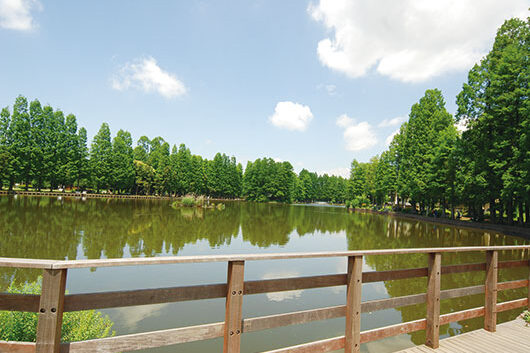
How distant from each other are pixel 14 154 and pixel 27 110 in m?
9.31

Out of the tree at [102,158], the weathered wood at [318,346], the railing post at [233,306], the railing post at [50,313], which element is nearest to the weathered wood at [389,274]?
the weathered wood at [318,346]

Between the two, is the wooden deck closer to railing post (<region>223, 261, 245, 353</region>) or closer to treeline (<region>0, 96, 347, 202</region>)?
railing post (<region>223, 261, 245, 353</region>)

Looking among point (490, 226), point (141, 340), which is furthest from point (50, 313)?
point (490, 226)

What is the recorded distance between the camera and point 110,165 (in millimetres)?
65438

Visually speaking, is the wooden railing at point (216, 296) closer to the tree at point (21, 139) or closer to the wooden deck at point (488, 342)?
the wooden deck at point (488, 342)

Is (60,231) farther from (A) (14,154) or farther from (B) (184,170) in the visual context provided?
(B) (184,170)

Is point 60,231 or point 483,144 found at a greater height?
point 483,144

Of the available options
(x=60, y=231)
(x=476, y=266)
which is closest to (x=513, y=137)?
(x=476, y=266)

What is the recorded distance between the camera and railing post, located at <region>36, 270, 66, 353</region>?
1.97 meters

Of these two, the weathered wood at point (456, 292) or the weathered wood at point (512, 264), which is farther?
the weathered wood at point (512, 264)

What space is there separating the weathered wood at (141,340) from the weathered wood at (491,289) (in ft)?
13.9

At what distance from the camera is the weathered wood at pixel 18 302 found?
2027 millimetres

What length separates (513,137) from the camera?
82.3ft

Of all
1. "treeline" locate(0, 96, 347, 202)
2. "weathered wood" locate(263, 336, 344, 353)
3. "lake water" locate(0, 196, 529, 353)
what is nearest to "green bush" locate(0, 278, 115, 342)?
"lake water" locate(0, 196, 529, 353)
